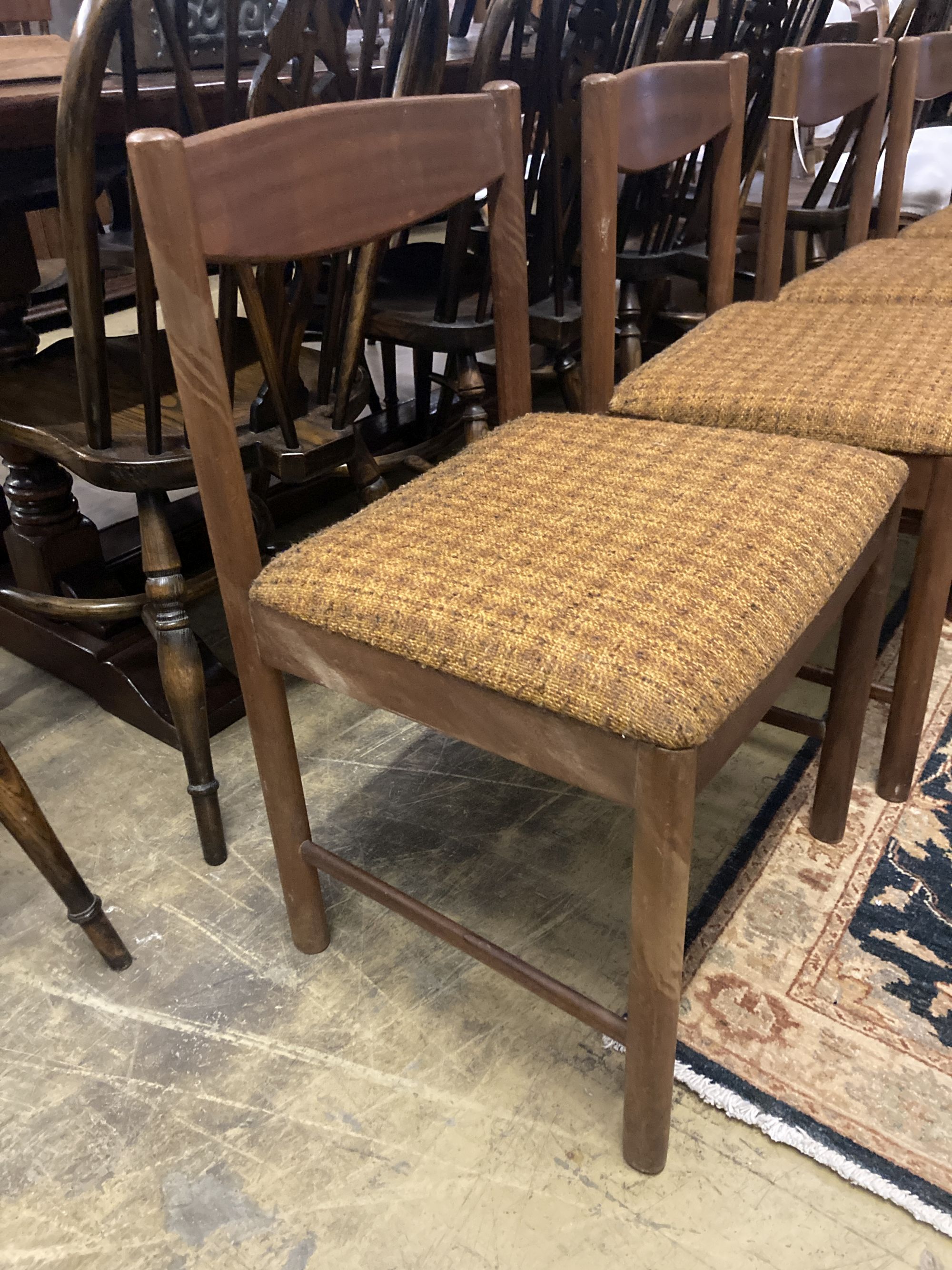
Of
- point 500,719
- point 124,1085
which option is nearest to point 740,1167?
point 500,719

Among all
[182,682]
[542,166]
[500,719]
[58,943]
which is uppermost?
[542,166]

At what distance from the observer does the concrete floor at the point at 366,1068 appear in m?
0.78

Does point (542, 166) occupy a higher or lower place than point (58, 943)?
higher

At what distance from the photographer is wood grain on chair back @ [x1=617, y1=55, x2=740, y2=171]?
107cm

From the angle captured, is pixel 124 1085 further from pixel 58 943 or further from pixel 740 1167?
pixel 740 1167

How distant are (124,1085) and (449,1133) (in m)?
0.31

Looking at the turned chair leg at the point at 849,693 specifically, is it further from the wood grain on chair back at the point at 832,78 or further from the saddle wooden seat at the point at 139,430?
the wood grain on chair back at the point at 832,78

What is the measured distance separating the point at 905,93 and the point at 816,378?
0.98 meters

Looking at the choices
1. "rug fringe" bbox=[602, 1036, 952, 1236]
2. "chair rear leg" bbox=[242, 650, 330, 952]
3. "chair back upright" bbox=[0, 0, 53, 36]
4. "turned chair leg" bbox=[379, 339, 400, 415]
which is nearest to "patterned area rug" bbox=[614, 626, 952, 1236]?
"rug fringe" bbox=[602, 1036, 952, 1236]

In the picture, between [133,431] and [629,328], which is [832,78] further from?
[133,431]

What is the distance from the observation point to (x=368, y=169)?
822 mm

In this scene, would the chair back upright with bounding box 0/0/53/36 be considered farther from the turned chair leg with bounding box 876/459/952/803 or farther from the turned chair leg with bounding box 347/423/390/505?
the turned chair leg with bounding box 876/459/952/803

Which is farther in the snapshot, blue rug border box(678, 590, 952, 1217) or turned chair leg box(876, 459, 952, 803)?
turned chair leg box(876, 459, 952, 803)

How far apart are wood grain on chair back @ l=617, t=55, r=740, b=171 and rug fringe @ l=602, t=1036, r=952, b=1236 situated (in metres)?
0.95
